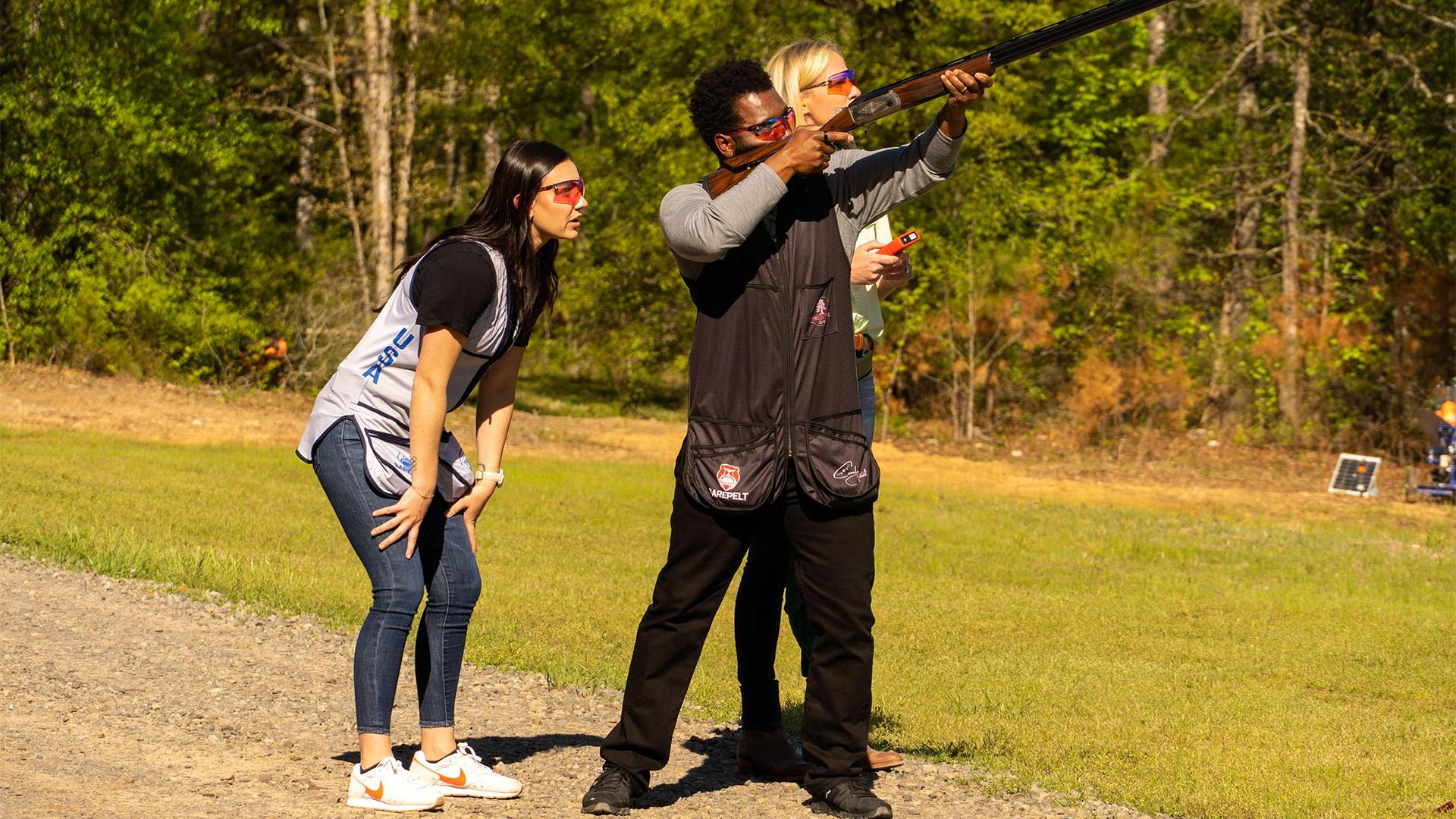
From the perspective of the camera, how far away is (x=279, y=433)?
20922mm

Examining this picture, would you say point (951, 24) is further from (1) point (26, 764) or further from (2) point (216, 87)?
(1) point (26, 764)

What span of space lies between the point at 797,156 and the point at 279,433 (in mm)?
17363

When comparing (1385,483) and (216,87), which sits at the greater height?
(216,87)

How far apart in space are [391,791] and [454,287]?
156 cm

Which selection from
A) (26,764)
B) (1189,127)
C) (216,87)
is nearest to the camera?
(26,764)

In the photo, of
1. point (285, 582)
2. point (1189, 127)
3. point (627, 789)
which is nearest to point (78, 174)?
point (285, 582)

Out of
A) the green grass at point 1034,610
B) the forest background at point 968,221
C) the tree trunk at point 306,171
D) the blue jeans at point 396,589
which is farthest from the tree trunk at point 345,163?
the blue jeans at point 396,589

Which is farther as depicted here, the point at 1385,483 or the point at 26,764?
the point at 1385,483

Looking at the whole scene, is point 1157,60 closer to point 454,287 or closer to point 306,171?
point 306,171

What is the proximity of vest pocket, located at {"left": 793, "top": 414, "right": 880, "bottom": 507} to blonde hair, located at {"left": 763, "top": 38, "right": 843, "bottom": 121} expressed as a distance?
1.05 metres

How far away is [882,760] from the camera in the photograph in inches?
227

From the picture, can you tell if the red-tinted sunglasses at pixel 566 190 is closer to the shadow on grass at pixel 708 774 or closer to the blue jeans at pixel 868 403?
the blue jeans at pixel 868 403

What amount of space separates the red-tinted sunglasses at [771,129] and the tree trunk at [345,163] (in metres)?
24.7

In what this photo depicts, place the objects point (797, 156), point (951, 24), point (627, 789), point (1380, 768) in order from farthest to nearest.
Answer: point (951, 24)
point (1380, 768)
point (627, 789)
point (797, 156)
